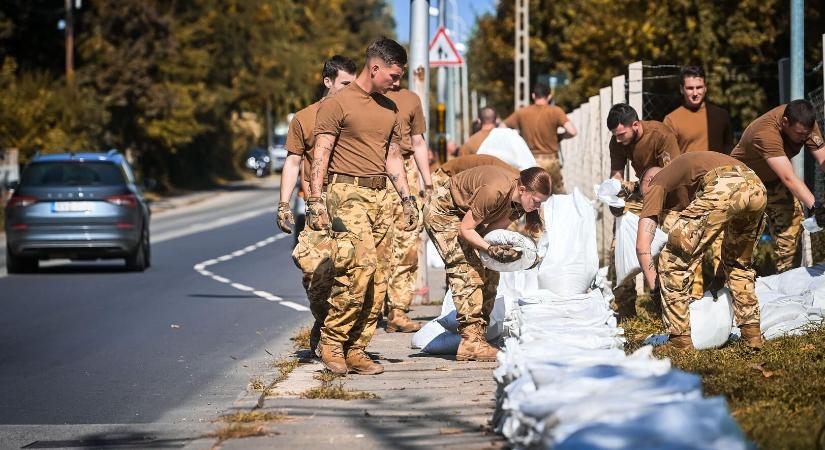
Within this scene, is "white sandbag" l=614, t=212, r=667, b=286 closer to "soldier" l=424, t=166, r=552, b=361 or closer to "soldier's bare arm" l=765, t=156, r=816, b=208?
"soldier's bare arm" l=765, t=156, r=816, b=208

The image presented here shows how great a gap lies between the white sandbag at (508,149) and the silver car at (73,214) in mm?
7640

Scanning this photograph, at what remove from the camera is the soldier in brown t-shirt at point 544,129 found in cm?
1622

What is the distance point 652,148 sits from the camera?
35.8 ft

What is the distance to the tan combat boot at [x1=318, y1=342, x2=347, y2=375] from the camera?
29.6ft

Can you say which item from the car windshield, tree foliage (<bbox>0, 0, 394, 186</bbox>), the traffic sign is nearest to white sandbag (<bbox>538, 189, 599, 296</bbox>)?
the traffic sign

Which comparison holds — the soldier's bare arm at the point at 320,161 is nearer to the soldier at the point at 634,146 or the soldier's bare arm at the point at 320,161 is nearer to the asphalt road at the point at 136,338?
the asphalt road at the point at 136,338

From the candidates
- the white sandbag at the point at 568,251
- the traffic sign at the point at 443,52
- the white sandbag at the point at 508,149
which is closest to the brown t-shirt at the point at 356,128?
the white sandbag at the point at 568,251

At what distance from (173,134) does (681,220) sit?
45.0m

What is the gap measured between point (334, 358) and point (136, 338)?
12.3 ft

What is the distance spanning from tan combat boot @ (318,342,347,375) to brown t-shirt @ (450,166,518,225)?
122 cm

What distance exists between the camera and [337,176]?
9047 millimetres

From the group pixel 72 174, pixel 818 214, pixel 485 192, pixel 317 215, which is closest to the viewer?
pixel 317 215

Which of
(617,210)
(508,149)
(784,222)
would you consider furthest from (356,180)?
(508,149)

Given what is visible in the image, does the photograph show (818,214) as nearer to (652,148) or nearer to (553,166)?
(652,148)
